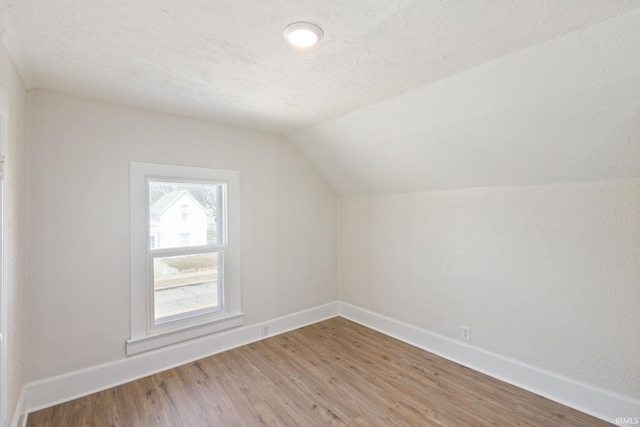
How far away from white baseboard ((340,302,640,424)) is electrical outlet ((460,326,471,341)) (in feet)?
0.20

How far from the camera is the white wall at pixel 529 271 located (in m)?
2.02

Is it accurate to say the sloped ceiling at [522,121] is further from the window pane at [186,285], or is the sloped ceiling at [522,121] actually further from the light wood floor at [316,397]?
the window pane at [186,285]

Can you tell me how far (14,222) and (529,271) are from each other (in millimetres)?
3584

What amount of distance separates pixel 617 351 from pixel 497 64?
6.67 ft

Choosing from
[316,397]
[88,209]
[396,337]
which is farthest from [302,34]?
[396,337]

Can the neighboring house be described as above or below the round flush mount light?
below

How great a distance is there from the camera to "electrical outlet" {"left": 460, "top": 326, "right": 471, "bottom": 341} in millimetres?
2785

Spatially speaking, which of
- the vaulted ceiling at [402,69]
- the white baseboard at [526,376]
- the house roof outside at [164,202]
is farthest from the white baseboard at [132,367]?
the vaulted ceiling at [402,69]

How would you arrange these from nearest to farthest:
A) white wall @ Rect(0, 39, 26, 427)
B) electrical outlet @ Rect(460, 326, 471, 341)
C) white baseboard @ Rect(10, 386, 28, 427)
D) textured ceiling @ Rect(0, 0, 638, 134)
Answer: textured ceiling @ Rect(0, 0, 638, 134), white wall @ Rect(0, 39, 26, 427), white baseboard @ Rect(10, 386, 28, 427), electrical outlet @ Rect(460, 326, 471, 341)

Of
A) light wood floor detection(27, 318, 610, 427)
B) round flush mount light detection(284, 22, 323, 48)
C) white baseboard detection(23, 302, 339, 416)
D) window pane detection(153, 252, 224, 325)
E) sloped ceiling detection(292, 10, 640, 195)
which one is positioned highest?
round flush mount light detection(284, 22, 323, 48)

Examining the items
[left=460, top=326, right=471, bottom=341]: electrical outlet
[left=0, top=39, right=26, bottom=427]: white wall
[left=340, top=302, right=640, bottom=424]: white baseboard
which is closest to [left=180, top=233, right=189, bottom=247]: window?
[left=0, top=39, right=26, bottom=427]: white wall

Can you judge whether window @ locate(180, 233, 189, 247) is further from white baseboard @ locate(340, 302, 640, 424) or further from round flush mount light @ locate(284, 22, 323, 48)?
white baseboard @ locate(340, 302, 640, 424)

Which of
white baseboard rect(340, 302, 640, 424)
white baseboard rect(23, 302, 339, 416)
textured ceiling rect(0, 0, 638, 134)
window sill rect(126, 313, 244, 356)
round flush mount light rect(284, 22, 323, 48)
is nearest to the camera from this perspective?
textured ceiling rect(0, 0, 638, 134)

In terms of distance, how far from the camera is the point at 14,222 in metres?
1.85
